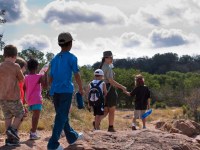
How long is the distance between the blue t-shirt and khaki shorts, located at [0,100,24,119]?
26.9 inches

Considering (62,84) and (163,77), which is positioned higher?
(163,77)

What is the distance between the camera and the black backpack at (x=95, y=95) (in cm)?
816

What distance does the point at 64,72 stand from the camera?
5.96 meters

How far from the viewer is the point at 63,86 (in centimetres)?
596

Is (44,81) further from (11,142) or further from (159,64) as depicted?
(159,64)

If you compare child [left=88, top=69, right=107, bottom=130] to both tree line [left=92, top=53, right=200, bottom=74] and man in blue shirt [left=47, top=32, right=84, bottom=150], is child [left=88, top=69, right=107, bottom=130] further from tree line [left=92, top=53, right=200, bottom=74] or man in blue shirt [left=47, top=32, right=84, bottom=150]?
tree line [left=92, top=53, right=200, bottom=74]

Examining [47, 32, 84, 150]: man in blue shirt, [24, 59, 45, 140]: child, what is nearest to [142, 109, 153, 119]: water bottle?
[24, 59, 45, 140]: child

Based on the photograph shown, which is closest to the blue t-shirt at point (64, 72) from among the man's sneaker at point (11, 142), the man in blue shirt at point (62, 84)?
the man in blue shirt at point (62, 84)

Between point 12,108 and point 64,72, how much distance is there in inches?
41.6

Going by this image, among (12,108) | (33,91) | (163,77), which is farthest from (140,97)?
(163,77)

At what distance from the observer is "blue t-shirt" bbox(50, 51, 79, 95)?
5.95 m

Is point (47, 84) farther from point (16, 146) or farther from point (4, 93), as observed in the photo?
point (16, 146)

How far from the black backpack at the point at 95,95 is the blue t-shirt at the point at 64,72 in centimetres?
Answer: 218

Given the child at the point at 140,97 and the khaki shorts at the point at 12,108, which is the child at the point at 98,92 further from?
the khaki shorts at the point at 12,108
